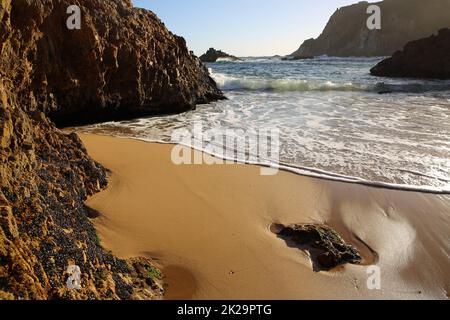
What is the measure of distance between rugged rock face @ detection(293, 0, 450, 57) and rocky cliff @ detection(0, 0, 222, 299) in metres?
82.9

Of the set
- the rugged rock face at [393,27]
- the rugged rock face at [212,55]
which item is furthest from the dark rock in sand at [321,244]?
the rugged rock face at [393,27]

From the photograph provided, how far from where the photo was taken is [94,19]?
775 centimetres

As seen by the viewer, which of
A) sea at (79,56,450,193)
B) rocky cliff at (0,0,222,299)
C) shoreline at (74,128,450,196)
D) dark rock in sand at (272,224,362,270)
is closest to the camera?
rocky cliff at (0,0,222,299)

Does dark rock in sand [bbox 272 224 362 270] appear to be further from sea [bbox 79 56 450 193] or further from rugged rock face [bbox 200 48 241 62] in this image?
rugged rock face [bbox 200 48 241 62]

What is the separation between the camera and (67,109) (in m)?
7.34

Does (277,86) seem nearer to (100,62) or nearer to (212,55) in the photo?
(100,62)

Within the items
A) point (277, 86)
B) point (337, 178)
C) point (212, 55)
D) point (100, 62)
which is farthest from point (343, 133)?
point (212, 55)

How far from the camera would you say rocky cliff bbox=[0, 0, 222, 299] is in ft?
6.91

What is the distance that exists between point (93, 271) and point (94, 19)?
6733 millimetres

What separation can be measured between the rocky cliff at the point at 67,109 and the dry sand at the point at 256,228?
1.01ft

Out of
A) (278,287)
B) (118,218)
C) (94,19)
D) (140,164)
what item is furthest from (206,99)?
(278,287)

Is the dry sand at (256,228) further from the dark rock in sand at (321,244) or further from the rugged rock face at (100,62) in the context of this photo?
the rugged rock face at (100,62)

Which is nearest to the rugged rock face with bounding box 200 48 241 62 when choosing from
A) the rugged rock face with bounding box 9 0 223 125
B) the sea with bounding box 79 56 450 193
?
the sea with bounding box 79 56 450 193

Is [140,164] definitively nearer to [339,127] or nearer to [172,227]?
[172,227]
